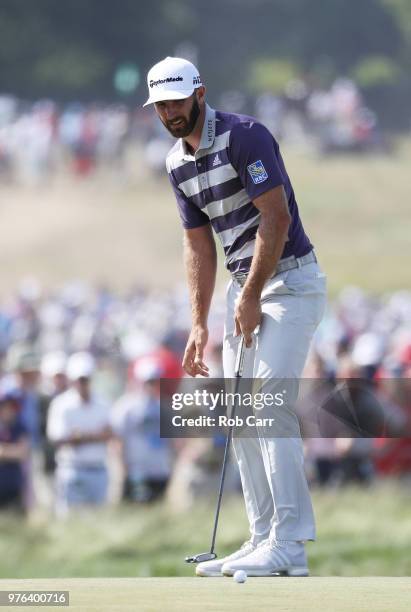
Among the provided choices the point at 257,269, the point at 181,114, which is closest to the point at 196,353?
the point at 257,269

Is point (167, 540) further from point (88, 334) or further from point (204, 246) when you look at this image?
point (88, 334)

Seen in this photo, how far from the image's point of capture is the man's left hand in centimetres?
553

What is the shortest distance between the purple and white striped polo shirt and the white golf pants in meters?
0.15

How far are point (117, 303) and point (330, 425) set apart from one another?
1723 cm

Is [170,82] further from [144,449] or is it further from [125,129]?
[125,129]

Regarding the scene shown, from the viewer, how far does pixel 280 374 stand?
5.58m

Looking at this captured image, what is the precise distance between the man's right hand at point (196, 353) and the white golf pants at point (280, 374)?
0.14 meters

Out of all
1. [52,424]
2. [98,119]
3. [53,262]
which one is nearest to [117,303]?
[53,262]

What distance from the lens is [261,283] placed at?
5.51 metres

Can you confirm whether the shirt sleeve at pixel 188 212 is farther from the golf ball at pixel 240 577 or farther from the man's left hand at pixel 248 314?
the golf ball at pixel 240 577

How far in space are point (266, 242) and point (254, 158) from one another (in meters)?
0.33

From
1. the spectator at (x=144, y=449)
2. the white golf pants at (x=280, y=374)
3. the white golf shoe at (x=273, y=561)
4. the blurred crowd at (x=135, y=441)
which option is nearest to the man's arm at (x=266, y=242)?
the white golf pants at (x=280, y=374)

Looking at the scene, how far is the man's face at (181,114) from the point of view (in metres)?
5.51

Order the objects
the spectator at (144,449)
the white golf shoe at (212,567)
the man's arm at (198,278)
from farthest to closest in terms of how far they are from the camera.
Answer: the spectator at (144,449), the man's arm at (198,278), the white golf shoe at (212,567)
